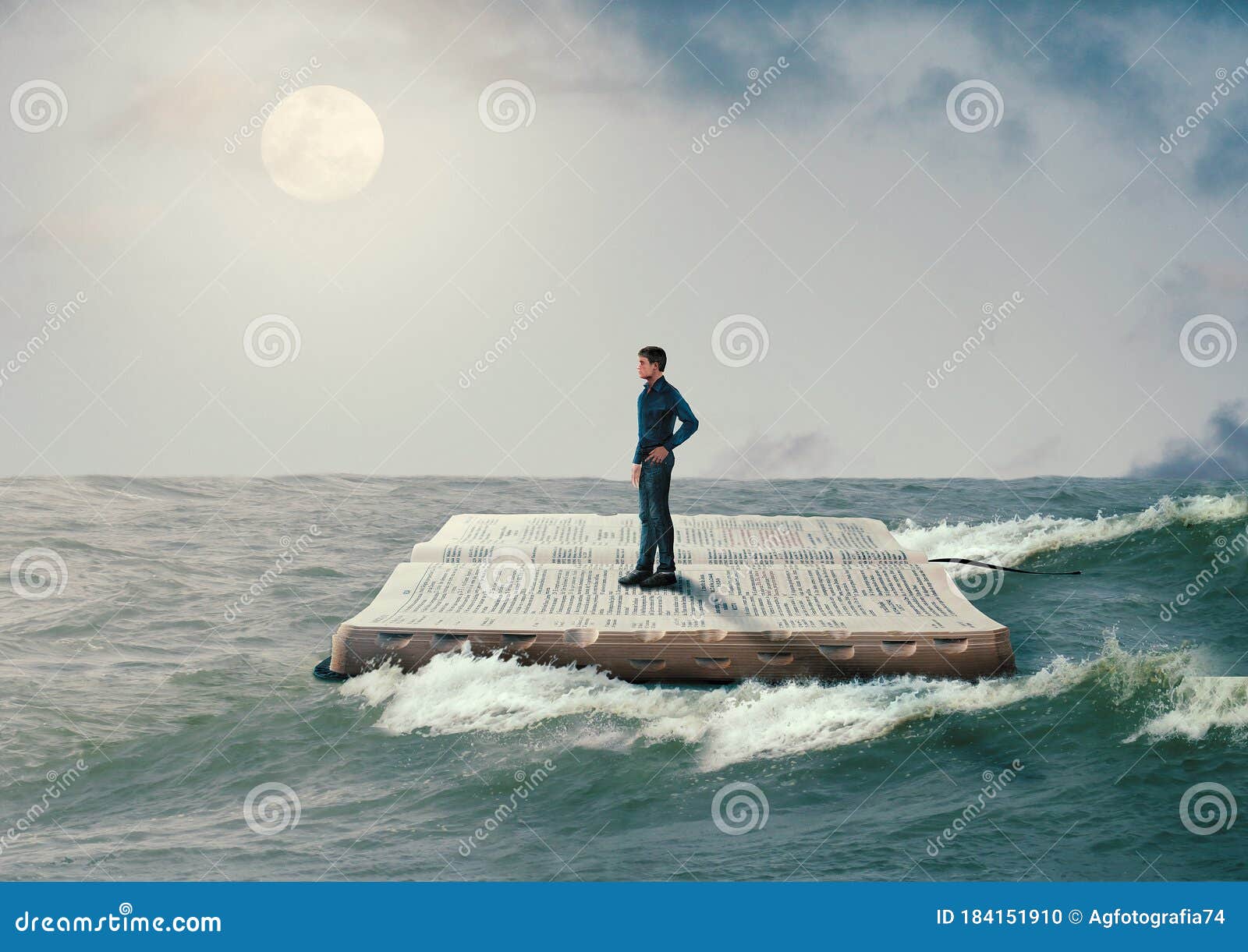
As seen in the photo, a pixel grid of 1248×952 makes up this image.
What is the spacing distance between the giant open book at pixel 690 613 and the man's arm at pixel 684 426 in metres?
0.60

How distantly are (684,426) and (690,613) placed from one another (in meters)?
0.89

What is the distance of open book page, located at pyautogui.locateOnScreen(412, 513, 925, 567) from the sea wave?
121 cm

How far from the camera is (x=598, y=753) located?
11.6 feet

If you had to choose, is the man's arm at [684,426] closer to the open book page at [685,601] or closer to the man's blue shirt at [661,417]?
the man's blue shirt at [661,417]

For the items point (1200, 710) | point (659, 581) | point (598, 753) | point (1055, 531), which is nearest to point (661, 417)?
point (659, 581)

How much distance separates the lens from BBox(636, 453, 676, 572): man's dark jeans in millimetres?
4906

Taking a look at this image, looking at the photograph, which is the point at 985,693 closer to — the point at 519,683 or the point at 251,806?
the point at 519,683

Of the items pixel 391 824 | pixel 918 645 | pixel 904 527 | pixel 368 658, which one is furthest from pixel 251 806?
pixel 904 527

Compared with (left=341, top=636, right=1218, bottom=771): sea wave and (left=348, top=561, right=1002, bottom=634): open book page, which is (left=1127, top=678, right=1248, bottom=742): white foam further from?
(left=348, top=561, right=1002, bottom=634): open book page

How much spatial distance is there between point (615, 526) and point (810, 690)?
211 cm

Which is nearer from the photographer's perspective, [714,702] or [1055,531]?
[714,702]

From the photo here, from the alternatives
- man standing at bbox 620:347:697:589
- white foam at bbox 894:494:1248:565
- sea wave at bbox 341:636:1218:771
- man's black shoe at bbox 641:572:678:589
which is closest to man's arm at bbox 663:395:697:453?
man standing at bbox 620:347:697:589

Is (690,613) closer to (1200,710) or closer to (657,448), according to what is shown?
(657,448)

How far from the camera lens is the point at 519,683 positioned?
4062mm
